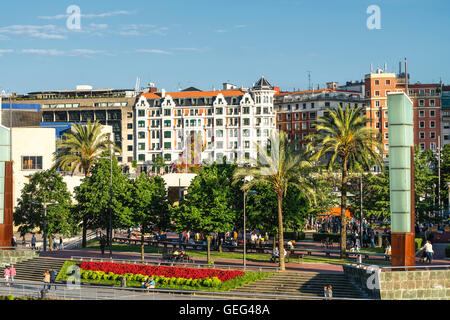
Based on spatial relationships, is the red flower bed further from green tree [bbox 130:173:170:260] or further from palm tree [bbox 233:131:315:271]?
green tree [bbox 130:173:170:260]

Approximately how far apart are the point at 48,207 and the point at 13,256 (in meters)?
10.6

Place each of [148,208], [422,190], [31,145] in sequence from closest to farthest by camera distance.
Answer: [148,208] → [422,190] → [31,145]

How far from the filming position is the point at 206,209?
55156mm

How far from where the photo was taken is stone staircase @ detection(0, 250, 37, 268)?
5409 centimetres

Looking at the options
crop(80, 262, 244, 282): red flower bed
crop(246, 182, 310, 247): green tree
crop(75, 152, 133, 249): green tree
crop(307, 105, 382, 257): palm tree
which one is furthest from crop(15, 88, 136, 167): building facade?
crop(80, 262, 244, 282): red flower bed

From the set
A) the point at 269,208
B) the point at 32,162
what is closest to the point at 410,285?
the point at 269,208

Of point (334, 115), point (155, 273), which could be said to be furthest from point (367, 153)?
point (155, 273)

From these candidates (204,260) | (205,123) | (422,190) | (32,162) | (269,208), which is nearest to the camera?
(204,260)

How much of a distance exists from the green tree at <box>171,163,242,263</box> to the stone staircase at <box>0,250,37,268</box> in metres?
11.4

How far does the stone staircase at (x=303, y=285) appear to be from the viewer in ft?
138

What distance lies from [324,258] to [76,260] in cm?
1864

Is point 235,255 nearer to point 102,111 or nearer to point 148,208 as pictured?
point 148,208

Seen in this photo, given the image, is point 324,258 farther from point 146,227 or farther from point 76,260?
point 76,260
